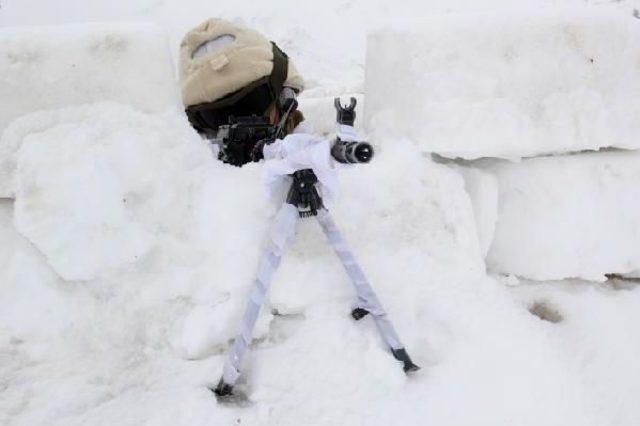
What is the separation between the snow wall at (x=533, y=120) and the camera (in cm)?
216

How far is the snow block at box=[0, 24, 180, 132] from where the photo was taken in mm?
1979

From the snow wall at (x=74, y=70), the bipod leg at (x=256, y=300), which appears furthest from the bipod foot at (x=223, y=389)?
the snow wall at (x=74, y=70)

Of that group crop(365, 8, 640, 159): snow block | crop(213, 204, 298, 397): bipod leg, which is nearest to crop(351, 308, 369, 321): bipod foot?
crop(213, 204, 298, 397): bipod leg

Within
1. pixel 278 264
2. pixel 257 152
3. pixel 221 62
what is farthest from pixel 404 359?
pixel 221 62

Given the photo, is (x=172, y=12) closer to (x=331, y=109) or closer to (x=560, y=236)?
(x=331, y=109)

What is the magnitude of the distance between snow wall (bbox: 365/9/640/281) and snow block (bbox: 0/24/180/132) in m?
0.98

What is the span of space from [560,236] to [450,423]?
1081mm

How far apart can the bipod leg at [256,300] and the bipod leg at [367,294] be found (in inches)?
4.5

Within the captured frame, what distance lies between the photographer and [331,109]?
11.2 ft

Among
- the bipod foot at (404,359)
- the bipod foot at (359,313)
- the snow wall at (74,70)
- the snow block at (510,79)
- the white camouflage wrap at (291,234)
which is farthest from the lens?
the snow block at (510,79)

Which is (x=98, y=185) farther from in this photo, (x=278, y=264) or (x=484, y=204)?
(x=484, y=204)

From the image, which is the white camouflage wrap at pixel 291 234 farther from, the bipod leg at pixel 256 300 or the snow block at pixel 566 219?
the snow block at pixel 566 219

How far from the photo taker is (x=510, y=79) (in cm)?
216

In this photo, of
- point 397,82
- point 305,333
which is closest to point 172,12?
point 397,82
